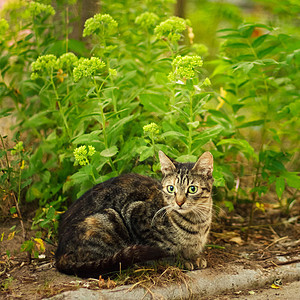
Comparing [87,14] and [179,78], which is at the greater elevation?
[87,14]

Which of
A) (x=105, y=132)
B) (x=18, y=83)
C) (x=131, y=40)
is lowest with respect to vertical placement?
(x=105, y=132)

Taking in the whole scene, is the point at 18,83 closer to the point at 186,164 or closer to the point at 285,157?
the point at 186,164

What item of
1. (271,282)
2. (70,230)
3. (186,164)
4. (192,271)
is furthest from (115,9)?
(271,282)

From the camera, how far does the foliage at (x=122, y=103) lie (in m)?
3.01

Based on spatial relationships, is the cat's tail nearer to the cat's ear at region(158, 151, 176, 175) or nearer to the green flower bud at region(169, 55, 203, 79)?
the cat's ear at region(158, 151, 176, 175)

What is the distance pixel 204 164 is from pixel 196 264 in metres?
0.75

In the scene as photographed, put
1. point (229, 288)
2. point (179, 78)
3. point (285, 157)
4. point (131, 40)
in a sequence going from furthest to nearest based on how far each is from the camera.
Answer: point (131, 40) < point (285, 157) < point (179, 78) < point (229, 288)

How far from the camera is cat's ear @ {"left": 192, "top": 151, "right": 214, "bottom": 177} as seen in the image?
280 centimetres

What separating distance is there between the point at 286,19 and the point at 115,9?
5.93 ft

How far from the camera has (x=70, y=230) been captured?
9.20ft

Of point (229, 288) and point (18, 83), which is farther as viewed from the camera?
point (18, 83)

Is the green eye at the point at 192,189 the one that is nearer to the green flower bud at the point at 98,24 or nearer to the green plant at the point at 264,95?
the green plant at the point at 264,95

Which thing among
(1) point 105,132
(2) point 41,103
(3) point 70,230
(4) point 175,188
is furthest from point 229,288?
(2) point 41,103

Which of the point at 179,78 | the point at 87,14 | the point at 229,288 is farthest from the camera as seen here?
the point at 87,14
